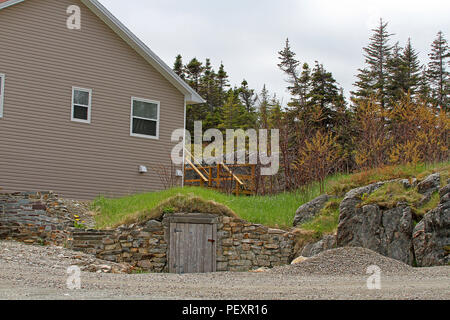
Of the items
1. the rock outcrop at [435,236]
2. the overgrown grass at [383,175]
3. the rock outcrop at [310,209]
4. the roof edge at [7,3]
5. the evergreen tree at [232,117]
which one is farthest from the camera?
the evergreen tree at [232,117]

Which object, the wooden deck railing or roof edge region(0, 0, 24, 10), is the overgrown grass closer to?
the wooden deck railing

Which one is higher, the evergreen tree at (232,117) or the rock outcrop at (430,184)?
the evergreen tree at (232,117)

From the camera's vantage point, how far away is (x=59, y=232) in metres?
15.5

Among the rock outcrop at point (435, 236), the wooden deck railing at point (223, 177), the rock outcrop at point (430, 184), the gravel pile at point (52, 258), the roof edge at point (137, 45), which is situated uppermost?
the roof edge at point (137, 45)

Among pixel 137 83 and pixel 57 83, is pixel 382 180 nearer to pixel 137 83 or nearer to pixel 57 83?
pixel 137 83

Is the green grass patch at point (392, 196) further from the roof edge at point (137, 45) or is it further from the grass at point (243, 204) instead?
the roof edge at point (137, 45)

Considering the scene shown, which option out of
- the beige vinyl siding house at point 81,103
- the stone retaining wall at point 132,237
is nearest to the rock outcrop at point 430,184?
the stone retaining wall at point 132,237

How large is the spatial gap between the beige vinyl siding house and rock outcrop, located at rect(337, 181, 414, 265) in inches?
303

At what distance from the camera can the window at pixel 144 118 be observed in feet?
64.1

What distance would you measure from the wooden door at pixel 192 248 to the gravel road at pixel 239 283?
2.66m

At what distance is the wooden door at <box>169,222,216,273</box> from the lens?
49.2 ft

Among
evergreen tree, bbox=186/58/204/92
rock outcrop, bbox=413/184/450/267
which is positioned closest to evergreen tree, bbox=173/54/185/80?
evergreen tree, bbox=186/58/204/92

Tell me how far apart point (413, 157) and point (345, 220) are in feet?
12.9
